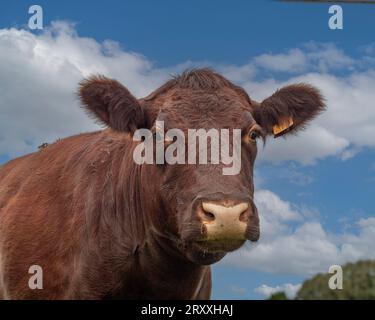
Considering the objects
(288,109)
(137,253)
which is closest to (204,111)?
(288,109)

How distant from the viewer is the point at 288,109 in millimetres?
8859

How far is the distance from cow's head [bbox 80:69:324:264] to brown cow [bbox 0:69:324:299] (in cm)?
1

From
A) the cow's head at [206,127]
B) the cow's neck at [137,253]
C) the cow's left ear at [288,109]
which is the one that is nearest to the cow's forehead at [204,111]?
the cow's head at [206,127]

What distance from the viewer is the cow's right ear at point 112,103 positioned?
822 cm

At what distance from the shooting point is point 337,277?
938 cm

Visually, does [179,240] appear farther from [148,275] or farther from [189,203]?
[148,275]

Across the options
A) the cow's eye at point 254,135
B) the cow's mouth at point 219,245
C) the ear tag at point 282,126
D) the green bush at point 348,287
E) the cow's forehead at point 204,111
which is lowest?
the cow's mouth at point 219,245

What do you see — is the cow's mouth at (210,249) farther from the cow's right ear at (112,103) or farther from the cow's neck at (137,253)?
the cow's right ear at (112,103)

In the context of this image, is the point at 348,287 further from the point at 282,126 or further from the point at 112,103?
the point at 112,103

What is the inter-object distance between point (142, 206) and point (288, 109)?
241 centimetres

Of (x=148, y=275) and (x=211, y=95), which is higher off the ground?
(x=211, y=95)

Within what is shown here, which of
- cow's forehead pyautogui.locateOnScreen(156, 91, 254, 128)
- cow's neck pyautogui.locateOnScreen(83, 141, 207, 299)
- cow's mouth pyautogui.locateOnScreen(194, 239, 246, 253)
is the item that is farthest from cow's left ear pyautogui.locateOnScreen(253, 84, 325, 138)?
cow's mouth pyautogui.locateOnScreen(194, 239, 246, 253)
